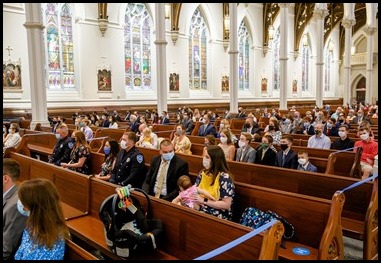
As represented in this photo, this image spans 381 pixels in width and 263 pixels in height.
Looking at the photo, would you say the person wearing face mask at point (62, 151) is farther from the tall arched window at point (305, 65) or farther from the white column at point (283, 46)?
the tall arched window at point (305, 65)

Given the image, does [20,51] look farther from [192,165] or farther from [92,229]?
[92,229]

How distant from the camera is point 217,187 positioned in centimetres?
389

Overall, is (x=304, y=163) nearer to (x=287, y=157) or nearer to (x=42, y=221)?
(x=287, y=157)

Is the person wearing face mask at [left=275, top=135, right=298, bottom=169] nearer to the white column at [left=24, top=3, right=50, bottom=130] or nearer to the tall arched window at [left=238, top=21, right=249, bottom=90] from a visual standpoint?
the white column at [left=24, top=3, right=50, bottom=130]

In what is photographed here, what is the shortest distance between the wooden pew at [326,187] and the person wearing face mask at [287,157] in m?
0.88

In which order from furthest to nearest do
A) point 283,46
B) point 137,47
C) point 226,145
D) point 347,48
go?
1. point 347,48
2. point 137,47
3. point 283,46
4. point 226,145

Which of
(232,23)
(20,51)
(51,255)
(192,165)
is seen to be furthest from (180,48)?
(51,255)

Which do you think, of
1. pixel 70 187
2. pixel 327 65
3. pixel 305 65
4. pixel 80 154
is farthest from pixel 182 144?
pixel 327 65

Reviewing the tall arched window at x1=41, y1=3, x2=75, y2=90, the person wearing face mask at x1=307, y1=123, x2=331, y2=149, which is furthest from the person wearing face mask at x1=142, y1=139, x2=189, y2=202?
the tall arched window at x1=41, y1=3, x2=75, y2=90

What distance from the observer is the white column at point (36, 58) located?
39.7 ft

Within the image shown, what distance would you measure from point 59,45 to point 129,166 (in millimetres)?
14876

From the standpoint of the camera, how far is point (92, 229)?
3.99m

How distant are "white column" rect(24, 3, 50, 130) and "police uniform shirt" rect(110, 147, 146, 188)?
323 inches

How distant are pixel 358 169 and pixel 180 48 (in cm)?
1825
